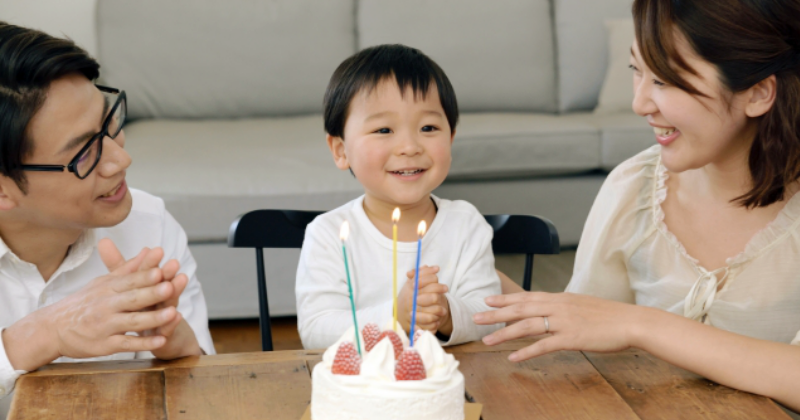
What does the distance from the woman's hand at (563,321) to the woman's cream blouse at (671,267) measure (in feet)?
1.21

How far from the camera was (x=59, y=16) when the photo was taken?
389 centimetres

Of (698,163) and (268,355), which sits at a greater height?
(698,163)

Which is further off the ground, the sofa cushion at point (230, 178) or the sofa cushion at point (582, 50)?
the sofa cushion at point (582, 50)

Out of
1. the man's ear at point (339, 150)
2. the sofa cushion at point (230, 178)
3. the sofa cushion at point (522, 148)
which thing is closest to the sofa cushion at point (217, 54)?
the sofa cushion at point (230, 178)

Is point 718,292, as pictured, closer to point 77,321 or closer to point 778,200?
point 778,200

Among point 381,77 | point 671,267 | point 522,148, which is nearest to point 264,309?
point 381,77

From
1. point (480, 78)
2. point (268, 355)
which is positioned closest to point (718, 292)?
point (268, 355)

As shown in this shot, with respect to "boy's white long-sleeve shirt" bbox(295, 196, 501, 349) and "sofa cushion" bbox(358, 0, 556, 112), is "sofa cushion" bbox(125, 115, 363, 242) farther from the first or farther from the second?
"boy's white long-sleeve shirt" bbox(295, 196, 501, 349)

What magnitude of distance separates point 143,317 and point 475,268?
2.15 ft

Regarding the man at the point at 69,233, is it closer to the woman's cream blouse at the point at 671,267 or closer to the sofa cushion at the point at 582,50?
the woman's cream blouse at the point at 671,267

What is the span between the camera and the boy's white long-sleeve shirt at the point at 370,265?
4.82ft

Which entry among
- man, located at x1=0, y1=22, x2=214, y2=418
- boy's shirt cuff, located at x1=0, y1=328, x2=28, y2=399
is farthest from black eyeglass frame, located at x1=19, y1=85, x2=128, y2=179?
boy's shirt cuff, located at x1=0, y1=328, x2=28, y2=399

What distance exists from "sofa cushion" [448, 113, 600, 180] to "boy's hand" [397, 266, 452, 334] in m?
2.16

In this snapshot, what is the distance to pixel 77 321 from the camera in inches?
47.4
